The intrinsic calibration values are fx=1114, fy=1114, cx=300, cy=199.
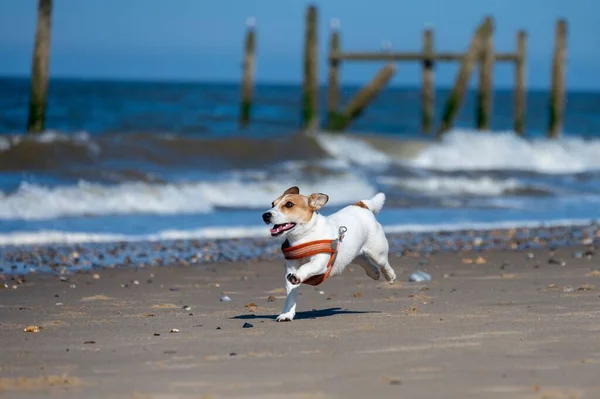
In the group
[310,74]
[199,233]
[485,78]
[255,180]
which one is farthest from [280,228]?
[485,78]

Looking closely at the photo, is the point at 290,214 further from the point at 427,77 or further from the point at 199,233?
the point at 427,77

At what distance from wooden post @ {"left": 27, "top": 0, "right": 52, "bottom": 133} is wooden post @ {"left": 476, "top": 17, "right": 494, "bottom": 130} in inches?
405

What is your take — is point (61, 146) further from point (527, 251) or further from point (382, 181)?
point (527, 251)

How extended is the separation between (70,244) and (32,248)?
508mm

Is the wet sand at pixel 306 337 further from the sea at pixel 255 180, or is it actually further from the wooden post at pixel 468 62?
the wooden post at pixel 468 62

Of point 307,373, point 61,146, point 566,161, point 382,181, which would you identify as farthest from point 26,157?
point 307,373

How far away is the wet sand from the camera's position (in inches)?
162

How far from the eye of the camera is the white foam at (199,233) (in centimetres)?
1119

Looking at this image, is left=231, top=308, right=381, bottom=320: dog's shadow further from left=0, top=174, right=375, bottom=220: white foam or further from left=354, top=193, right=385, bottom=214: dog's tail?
left=0, top=174, right=375, bottom=220: white foam

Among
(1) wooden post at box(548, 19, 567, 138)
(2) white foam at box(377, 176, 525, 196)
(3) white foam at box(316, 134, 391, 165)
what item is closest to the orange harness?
(2) white foam at box(377, 176, 525, 196)

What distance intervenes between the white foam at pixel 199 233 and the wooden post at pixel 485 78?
38.2 ft

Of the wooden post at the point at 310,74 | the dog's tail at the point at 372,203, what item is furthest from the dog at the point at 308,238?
the wooden post at the point at 310,74

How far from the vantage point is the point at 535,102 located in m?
76.4

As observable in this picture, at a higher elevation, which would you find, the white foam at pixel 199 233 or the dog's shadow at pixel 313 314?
the white foam at pixel 199 233
